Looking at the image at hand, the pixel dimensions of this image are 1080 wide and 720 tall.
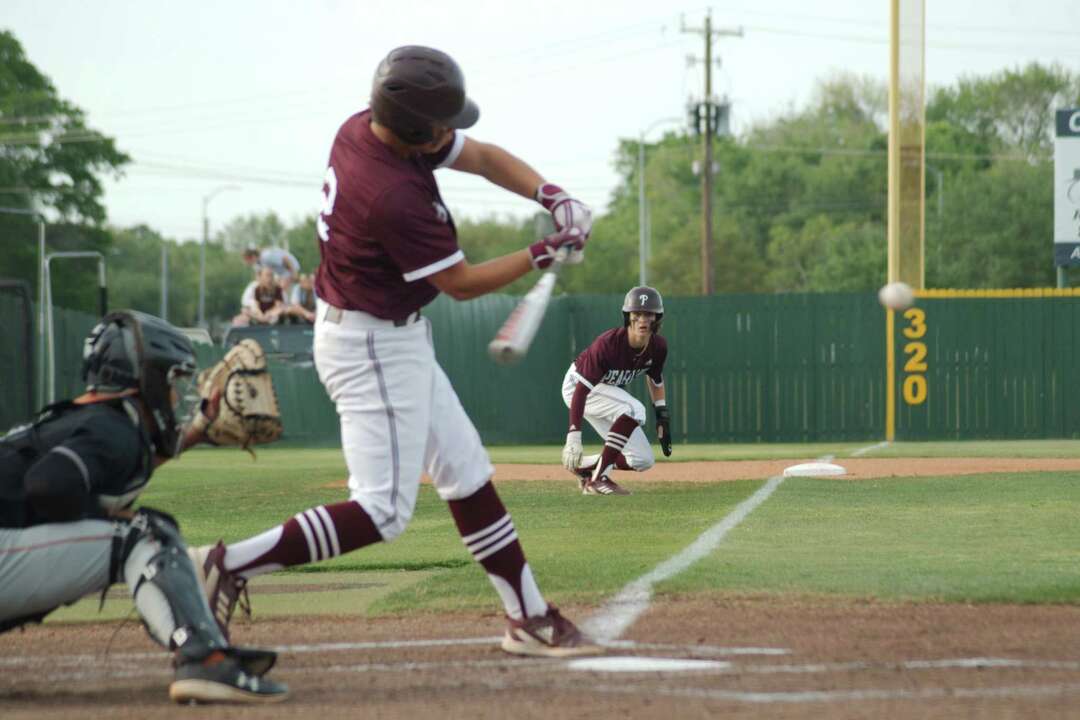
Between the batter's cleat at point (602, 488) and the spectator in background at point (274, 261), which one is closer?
the batter's cleat at point (602, 488)

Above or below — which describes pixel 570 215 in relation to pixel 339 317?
above

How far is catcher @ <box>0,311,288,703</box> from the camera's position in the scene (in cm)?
461

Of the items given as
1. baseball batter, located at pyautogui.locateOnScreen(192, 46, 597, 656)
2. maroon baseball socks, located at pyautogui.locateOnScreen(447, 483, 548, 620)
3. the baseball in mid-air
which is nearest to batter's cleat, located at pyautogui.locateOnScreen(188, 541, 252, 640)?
baseball batter, located at pyautogui.locateOnScreen(192, 46, 597, 656)

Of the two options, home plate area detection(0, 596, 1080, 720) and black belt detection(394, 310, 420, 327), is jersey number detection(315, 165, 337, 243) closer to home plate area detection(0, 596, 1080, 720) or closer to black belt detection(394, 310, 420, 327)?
black belt detection(394, 310, 420, 327)

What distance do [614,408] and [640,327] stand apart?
3.72 ft

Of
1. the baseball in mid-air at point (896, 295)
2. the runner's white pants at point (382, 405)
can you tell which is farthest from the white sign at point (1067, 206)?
the runner's white pants at point (382, 405)

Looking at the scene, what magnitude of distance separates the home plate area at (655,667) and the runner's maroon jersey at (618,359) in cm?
645

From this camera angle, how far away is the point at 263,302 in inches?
858

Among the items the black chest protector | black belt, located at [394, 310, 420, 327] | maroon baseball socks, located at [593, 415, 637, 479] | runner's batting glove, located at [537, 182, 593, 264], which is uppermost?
runner's batting glove, located at [537, 182, 593, 264]

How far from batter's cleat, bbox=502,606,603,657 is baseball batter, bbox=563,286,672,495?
7.09 m

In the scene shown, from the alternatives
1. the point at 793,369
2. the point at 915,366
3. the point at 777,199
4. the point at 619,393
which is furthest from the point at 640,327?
the point at 777,199

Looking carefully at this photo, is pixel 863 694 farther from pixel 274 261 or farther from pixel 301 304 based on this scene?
pixel 301 304

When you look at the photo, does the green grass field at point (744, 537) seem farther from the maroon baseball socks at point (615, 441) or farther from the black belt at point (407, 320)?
the black belt at point (407, 320)

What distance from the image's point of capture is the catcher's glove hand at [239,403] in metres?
5.19
